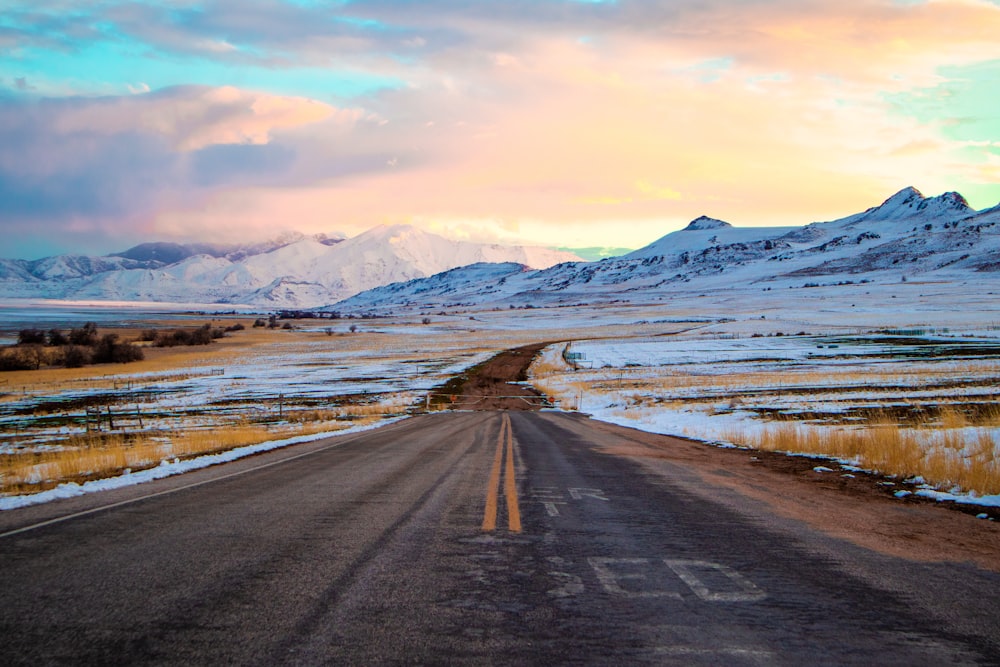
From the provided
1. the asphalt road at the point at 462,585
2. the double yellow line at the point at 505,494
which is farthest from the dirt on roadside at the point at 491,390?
the asphalt road at the point at 462,585

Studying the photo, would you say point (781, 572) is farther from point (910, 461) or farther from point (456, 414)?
point (456, 414)

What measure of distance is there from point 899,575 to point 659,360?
57384mm

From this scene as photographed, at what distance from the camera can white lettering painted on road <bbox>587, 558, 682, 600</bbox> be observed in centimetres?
493

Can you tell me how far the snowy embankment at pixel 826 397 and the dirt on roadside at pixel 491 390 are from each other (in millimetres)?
2168

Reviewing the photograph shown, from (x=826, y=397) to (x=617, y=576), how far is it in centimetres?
2629

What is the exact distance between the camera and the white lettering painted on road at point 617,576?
4934mm

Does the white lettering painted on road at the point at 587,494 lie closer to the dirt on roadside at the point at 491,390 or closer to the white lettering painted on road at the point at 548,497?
the white lettering painted on road at the point at 548,497

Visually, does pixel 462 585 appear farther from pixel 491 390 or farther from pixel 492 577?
pixel 491 390

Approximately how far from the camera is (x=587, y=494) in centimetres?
930

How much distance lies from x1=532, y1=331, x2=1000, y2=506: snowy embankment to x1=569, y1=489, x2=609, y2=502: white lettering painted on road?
15.6ft

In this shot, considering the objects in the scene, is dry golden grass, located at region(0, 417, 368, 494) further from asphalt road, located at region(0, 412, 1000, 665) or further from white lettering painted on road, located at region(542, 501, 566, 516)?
white lettering painted on road, located at region(542, 501, 566, 516)

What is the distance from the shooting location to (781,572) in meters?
5.55

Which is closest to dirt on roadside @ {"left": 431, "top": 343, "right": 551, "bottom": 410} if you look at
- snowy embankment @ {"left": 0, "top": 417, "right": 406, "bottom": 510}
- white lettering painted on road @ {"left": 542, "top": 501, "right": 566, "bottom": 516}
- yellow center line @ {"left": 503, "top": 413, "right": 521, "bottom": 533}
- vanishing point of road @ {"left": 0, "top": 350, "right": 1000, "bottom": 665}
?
snowy embankment @ {"left": 0, "top": 417, "right": 406, "bottom": 510}

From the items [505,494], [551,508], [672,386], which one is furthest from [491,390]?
[551,508]
